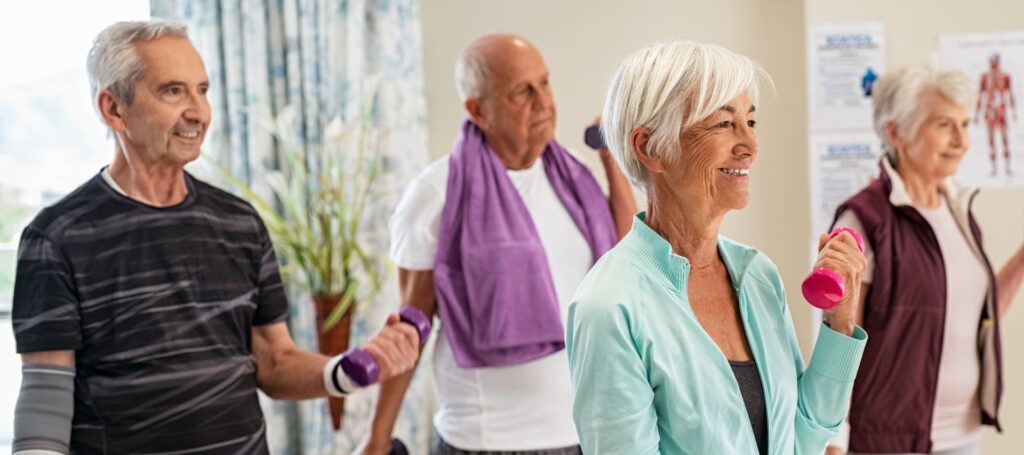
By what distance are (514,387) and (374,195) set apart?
1.73 meters

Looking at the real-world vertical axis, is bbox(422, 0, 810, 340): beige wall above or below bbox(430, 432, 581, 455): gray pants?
above

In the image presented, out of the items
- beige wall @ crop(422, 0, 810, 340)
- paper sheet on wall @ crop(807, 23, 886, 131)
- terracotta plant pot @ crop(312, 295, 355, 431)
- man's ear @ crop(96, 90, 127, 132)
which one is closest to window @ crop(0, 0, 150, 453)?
terracotta plant pot @ crop(312, 295, 355, 431)

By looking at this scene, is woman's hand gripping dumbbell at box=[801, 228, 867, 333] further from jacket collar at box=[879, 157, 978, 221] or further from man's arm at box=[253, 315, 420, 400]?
jacket collar at box=[879, 157, 978, 221]

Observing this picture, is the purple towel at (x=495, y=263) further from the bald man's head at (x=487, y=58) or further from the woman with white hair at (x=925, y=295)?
the woman with white hair at (x=925, y=295)

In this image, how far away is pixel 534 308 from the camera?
7.32 feet

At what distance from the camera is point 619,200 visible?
244 centimetres

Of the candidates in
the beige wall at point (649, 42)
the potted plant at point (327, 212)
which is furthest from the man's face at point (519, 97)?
the beige wall at point (649, 42)

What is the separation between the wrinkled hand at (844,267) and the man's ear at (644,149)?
25 centimetres

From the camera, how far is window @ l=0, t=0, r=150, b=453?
12.0ft

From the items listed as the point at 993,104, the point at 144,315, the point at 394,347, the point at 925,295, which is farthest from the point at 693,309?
the point at 993,104

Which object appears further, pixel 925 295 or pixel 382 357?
pixel 925 295

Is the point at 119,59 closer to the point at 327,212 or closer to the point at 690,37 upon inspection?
the point at 327,212

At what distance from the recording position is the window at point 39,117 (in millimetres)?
3662

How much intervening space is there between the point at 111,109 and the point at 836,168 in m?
2.38
